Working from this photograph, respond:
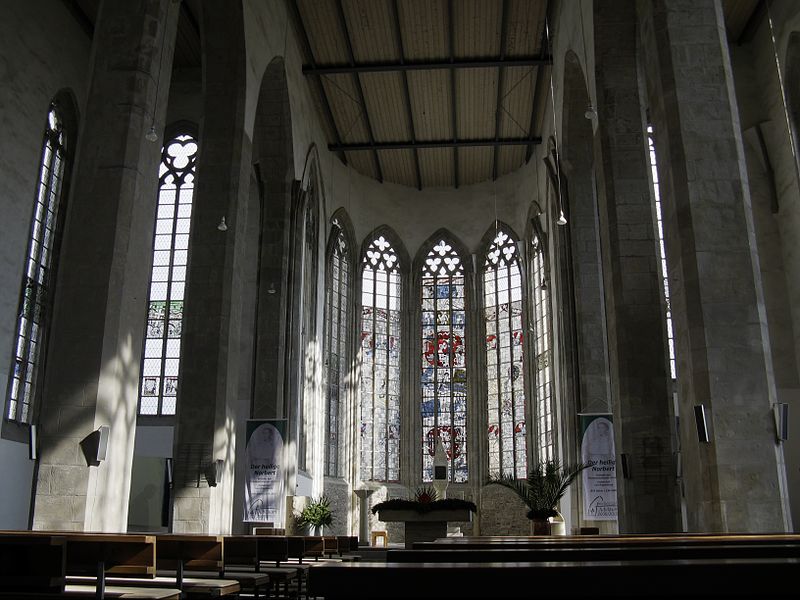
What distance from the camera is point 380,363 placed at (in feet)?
80.7

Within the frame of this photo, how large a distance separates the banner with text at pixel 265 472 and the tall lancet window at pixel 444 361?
10.6 m

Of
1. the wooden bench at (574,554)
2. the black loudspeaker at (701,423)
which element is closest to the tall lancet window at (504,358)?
the black loudspeaker at (701,423)

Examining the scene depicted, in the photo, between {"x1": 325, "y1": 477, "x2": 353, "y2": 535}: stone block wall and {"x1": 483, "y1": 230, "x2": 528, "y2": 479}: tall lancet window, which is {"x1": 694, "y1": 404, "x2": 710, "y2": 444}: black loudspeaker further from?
{"x1": 483, "y1": 230, "x2": 528, "y2": 479}: tall lancet window

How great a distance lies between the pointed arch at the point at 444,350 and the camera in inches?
942

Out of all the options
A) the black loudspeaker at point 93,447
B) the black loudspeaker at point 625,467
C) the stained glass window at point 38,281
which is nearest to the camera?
the black loudspeaker at point 93,447

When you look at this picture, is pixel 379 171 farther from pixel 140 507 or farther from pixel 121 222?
pixel 121 222

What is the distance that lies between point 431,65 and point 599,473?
34.6 ft

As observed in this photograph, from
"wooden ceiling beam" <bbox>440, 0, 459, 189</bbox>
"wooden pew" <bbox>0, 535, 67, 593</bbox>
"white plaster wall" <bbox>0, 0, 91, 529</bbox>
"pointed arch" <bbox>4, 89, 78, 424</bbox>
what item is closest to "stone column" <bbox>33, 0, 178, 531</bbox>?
"wooden pew" <bbox>0, 535, 67, 593</bbox>

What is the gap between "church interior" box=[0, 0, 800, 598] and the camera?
8.38 m

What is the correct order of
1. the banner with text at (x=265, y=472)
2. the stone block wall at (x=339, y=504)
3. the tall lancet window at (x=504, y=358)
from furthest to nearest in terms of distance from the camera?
the tall lancet window at (x=504, y=358), the stone block wall at (x=339, y=504), the banner with text at (x=265, y=472)

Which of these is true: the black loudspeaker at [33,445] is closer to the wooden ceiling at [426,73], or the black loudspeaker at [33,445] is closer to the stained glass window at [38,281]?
the stained glass window at [38,281]

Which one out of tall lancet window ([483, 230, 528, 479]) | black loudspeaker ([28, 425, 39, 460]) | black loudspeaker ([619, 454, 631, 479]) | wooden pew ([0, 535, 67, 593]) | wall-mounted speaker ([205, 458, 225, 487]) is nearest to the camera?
wooden pew ([0, 535, 67, 593])

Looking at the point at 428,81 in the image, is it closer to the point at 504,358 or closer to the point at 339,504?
the point at 504,358

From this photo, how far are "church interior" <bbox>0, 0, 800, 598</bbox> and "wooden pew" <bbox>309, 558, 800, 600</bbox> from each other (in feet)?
11.8
